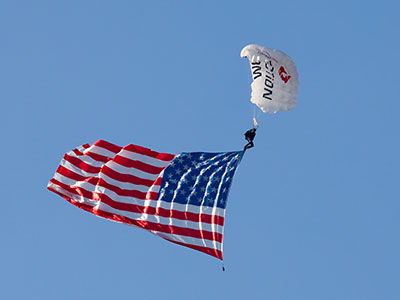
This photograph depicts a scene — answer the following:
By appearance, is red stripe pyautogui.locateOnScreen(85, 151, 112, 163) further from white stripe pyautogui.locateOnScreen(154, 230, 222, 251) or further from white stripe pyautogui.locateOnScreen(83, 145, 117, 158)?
white stripe pyautogui.locateOnScreen(154, 230, 222, 251)

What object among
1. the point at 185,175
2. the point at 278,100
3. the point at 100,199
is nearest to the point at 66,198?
the point at 100,199

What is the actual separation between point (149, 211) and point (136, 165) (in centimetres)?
186

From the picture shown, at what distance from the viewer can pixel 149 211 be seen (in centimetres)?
3847

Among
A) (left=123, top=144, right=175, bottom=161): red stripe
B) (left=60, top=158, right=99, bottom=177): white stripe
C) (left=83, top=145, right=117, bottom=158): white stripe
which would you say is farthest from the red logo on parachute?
(left=60, top=158, right=99, bottom=177): white stripe

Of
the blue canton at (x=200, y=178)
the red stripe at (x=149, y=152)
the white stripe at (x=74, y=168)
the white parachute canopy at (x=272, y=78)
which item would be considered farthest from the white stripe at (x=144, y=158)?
the white parachute canopy at (x=272, y=78)

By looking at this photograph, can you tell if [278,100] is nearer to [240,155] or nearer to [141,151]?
[240,155]

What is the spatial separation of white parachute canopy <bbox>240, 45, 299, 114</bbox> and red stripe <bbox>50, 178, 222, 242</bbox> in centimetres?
441

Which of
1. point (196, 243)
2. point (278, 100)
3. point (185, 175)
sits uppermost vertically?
point (278, 100)

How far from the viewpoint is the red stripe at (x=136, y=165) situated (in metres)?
39.5

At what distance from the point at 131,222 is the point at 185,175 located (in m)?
2.30

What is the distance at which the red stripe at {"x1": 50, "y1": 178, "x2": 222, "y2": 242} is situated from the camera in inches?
1476

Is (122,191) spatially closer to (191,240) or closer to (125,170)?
(125,170)

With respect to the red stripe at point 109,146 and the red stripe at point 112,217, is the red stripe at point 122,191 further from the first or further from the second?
the red stripe at point 109,146

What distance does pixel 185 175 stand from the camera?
3912cm
